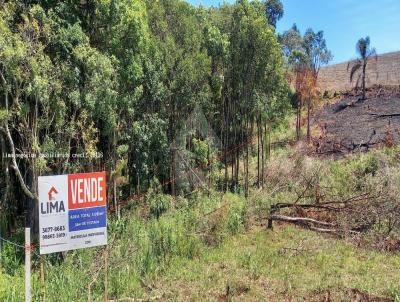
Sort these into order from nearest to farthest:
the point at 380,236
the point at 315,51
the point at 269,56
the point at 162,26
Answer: the point at 380,236, the point at 162,26, the point at 269,56, the point at 315,51

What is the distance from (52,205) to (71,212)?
0.88 ft

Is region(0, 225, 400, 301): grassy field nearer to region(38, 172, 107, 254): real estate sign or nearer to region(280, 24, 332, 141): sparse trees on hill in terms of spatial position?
region(38, 172, 107, 254): real estate sign

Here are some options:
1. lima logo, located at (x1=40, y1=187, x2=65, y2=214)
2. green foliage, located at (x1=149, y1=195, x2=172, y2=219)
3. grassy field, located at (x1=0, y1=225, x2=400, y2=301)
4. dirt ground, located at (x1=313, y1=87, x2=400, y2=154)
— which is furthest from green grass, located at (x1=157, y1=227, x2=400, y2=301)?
dirt ground, located at (x1=313, y1=87, x2=400, y2=154)

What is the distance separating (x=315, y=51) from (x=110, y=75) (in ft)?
94.9

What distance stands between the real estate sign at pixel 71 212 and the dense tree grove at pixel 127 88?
3809mm

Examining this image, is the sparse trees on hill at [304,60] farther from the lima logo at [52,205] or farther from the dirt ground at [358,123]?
the lima logo at [52,205]

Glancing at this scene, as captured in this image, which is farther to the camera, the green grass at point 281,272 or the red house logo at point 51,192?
the green grass at point 281,272

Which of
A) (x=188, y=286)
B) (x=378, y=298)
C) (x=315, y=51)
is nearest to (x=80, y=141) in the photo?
(x=188, y=286)

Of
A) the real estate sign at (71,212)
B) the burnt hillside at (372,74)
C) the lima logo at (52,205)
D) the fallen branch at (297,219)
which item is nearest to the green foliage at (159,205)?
the fallen branch at (297,219)

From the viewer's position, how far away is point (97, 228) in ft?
20.3

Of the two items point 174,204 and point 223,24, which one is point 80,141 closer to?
point 174,204

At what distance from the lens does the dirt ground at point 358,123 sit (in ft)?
69.2

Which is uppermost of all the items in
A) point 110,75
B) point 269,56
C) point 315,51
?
point 315,51

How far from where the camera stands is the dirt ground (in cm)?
2109
